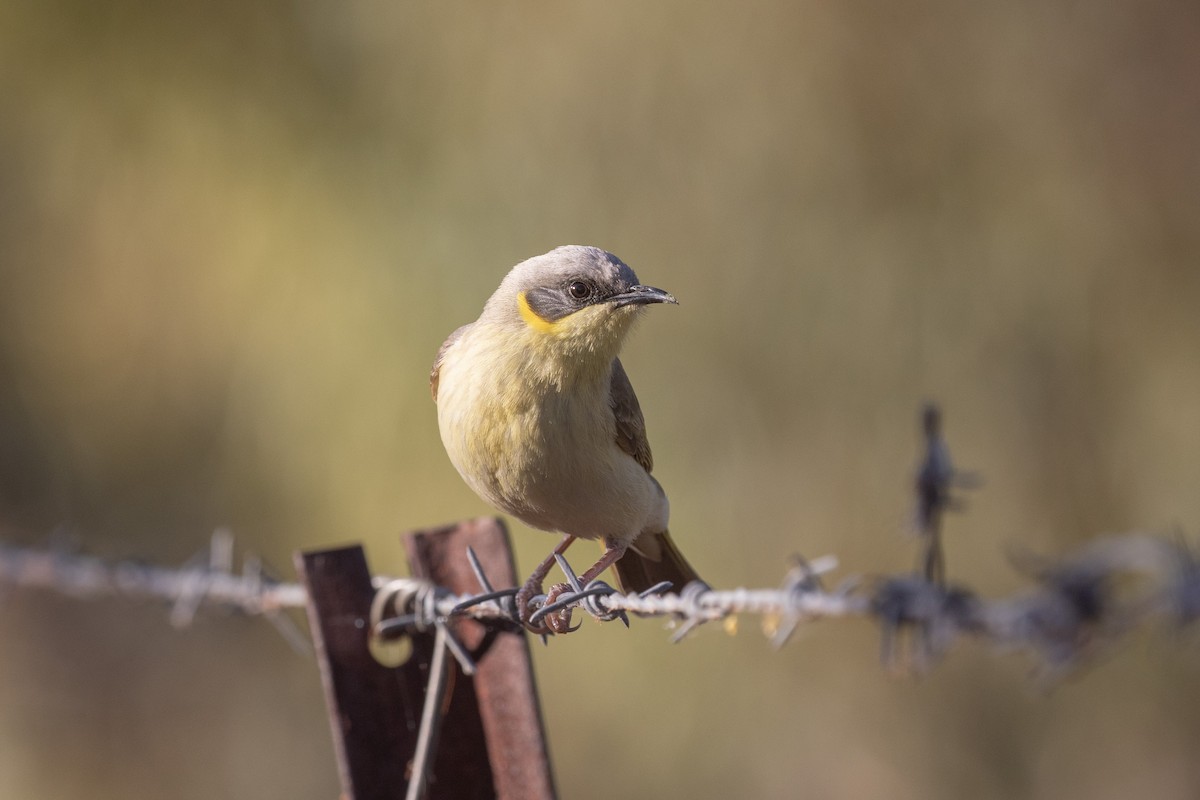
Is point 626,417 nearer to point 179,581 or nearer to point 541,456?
point 541,456

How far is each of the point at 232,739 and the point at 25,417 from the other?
9.85ft

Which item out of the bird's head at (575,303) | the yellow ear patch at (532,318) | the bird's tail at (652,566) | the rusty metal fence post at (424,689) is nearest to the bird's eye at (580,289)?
the bird's head at (575,303)

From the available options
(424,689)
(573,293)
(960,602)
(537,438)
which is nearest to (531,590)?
(537,438)

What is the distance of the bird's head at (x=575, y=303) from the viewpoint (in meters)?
3.60

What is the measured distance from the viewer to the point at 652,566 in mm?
4219

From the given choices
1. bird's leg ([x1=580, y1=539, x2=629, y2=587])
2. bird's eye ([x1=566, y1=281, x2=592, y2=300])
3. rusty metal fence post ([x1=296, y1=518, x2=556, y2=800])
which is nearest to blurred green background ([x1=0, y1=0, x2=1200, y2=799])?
bird's leg ([x1=580, y1=539, x2=629, y2=587])

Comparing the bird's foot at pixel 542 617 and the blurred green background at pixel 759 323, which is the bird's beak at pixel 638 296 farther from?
the blurred green background at pixel 759 323

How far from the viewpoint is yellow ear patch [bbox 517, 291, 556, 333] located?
360 centimetres

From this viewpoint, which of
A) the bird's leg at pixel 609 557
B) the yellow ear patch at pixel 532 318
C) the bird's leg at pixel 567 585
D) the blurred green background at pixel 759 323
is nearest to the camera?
the bird's leg at pixel 567 585

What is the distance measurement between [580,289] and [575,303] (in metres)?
0.05

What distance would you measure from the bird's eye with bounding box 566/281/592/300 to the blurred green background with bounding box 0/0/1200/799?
2.85 m

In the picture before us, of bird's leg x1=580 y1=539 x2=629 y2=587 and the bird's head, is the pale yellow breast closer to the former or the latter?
the bird's head

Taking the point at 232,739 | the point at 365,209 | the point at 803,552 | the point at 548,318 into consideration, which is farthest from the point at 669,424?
the point at 232,739

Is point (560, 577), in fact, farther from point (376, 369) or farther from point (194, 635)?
point (194, 635)
